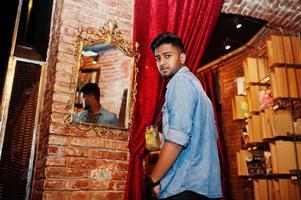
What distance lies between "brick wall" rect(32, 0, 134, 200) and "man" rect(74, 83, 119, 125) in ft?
0.31

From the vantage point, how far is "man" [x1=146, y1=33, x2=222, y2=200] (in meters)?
1.38

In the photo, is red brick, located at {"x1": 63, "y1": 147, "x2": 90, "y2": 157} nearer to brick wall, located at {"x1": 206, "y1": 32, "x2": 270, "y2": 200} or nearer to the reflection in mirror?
the reflection in mirror

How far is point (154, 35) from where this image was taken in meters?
2.60

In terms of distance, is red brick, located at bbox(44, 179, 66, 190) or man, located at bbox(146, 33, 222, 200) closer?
man, located at bbox(146, 33, 222, 200)

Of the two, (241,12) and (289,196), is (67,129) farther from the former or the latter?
(289,196)

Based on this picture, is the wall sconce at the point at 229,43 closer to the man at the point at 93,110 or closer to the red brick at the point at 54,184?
the man at the point at 93,110

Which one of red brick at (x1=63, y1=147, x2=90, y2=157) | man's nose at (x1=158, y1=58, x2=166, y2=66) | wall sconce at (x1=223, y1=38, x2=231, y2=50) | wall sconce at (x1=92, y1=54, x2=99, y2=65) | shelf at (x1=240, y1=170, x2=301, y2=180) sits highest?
wall sconce at (x1=223, y1=38, x2=231, y2=50)

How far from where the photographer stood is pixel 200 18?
2.70m

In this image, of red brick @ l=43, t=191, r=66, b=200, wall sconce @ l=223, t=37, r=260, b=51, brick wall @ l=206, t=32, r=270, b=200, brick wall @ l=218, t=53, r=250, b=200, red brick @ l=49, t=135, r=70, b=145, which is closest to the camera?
red brick @ l=43, t=191, r=66, b=200

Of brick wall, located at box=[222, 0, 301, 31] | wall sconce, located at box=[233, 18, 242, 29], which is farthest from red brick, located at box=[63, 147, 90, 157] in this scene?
wall sconce, located at box=[233, 18, 242, 29]

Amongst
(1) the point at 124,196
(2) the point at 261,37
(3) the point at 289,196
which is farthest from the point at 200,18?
(2) the point at 261,37

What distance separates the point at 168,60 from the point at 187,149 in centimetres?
53

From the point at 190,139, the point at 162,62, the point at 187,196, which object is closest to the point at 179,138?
the point at 190,139

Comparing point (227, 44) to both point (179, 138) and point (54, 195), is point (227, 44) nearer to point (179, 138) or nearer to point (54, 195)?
point (54, 195)
